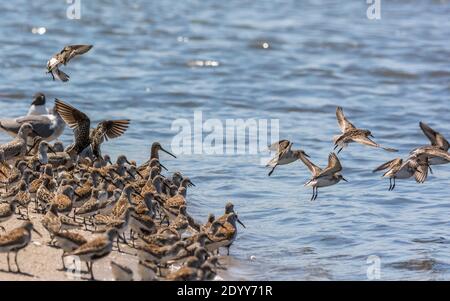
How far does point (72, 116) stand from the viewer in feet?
45.2

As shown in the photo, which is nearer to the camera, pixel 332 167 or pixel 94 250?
pixel 94 250

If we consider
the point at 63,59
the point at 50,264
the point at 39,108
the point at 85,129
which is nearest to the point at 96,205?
the point at 50,264

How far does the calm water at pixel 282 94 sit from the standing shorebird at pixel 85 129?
131 cm

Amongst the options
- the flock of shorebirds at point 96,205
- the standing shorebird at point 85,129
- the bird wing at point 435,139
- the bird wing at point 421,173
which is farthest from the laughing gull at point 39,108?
the bird wing at point 421,173

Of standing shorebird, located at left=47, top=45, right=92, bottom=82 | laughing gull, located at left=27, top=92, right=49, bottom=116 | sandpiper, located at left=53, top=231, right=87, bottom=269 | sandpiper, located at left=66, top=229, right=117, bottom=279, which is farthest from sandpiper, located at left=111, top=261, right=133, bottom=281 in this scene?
laughing gull, located at left=27, top=92, right=49, bottom=116

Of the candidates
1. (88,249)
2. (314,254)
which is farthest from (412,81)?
(88,249)

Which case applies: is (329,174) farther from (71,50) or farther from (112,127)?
(71,50)

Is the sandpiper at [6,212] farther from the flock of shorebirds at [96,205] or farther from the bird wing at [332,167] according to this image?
the bird wing at [332,167]

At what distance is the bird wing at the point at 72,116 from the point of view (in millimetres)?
13672

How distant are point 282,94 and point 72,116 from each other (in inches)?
348

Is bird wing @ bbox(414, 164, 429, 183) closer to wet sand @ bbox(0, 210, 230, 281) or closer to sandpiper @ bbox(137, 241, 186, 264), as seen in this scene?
wet sand @ bbox(0, 210, 230, 281)

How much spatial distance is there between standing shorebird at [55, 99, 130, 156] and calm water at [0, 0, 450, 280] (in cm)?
131
